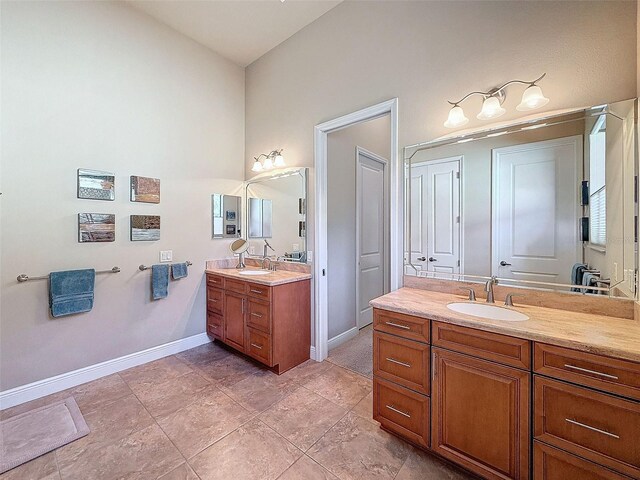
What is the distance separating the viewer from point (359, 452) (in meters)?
1.60

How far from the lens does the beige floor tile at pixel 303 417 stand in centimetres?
172

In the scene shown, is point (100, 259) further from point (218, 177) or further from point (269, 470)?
point (269, 470)

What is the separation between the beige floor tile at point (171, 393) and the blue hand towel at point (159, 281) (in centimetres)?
83

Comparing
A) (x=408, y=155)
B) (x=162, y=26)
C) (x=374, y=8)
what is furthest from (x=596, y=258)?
(x=162, y=26)

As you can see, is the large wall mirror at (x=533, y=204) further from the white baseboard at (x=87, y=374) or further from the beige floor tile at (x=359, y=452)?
the white baseboard at (x=87, y=374)

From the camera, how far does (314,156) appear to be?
2730 mm

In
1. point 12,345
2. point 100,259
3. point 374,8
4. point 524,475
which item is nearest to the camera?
point 524,475

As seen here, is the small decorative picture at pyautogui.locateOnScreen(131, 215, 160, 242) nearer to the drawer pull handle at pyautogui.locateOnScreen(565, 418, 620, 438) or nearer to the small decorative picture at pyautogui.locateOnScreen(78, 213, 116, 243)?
the small decorative picture at pyautogui.locateOnScreen(78, 213, 116, 243)

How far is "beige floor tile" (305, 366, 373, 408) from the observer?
2.12m

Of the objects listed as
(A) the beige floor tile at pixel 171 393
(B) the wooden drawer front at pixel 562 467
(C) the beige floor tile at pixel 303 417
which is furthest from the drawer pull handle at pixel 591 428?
(A) the beige floor tile at pixel 171 393

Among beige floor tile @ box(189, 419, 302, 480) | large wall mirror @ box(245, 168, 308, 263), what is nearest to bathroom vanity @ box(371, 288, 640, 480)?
beige floor tile @ box(189, 419, 302, 480)

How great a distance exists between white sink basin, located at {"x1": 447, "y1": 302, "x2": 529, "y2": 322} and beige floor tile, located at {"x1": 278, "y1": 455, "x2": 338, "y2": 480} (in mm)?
1150

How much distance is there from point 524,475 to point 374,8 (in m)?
3.24

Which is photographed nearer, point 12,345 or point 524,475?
point 524,475
